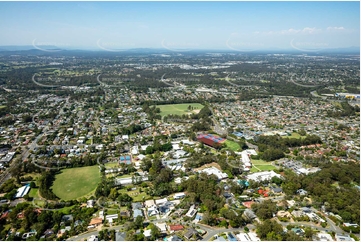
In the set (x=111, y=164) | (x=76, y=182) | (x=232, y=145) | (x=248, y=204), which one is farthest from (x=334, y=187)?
(x=76, y=182)

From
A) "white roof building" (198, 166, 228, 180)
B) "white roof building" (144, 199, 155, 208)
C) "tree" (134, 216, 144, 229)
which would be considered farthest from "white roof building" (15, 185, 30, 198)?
"white roof building" (198, 166, 228, 180)

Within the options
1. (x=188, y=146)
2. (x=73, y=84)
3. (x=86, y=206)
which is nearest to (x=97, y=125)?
(x=188, y=146)

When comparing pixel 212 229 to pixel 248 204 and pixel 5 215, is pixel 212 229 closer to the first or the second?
pixel 248 204

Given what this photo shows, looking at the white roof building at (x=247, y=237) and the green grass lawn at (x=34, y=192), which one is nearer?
the white roof building at (x=247, y=237)

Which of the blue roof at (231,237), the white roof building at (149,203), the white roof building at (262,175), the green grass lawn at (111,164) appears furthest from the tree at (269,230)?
the green grass lawn at (111,164)

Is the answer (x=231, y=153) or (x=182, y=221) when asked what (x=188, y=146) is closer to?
(x=231, y=153)

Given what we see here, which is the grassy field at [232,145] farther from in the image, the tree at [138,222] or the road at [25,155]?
the road at [25,155]
